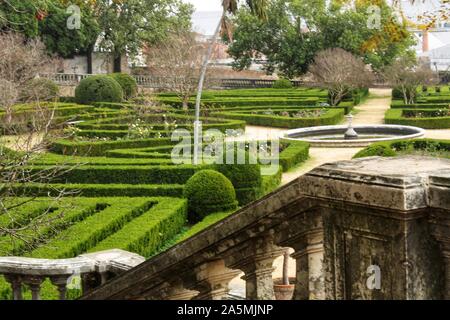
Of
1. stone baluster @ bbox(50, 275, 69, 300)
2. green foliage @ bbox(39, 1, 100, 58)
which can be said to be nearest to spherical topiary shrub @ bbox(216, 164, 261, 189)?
stone baluster @ bbox(50, 275, 69, 300)

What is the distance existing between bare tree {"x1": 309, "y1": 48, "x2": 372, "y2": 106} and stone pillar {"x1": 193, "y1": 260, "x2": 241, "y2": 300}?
31107 millimetres

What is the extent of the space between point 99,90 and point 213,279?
31546 millimetres

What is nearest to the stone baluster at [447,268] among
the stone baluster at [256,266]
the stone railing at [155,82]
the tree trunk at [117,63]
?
the stone baluster at [256,266]

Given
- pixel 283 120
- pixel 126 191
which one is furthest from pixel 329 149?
pixel 126 191

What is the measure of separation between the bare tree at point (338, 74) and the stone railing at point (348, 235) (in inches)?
1232

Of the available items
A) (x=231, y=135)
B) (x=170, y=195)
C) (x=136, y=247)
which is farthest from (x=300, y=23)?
(x=136, y=247)

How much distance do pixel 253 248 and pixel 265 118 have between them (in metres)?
25.0

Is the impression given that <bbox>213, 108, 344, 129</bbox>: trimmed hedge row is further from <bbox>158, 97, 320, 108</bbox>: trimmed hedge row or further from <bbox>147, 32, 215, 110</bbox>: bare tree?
<bbox>158, 97, 320, 108</bbox>: trimmed hedge row

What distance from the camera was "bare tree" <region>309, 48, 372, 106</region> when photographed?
3409 cm

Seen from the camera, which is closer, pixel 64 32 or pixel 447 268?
pixel 447 268

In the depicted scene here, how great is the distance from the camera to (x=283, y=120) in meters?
27.3

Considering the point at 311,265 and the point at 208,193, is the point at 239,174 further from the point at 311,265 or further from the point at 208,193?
the point at 311,265

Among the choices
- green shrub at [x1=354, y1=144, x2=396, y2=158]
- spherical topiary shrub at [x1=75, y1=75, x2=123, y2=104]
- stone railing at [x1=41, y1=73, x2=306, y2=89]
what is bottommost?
green shrub at [x1=354, y1=144, x2=396, y2=158]
